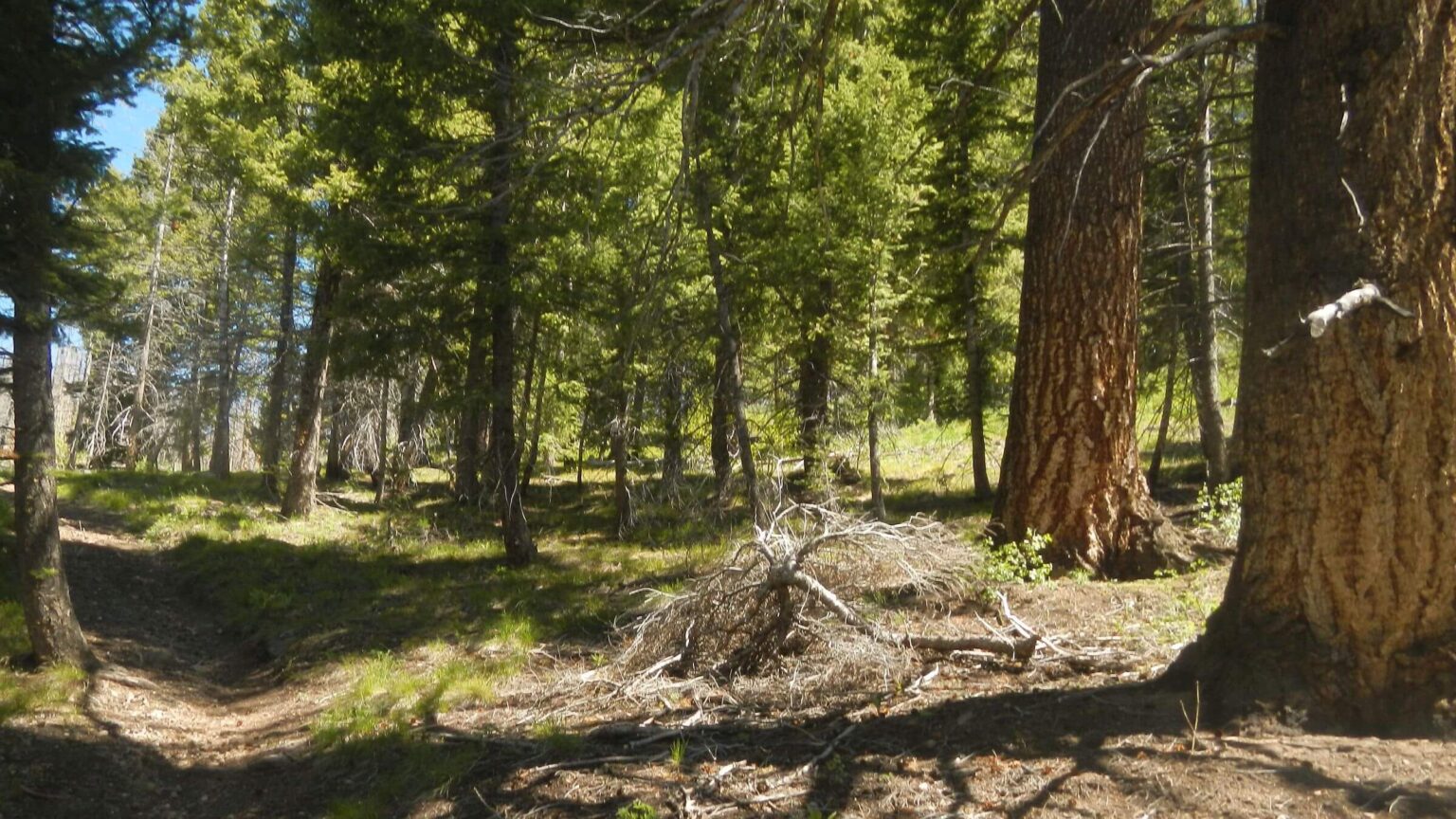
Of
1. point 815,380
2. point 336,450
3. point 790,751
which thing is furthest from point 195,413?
point 790,751

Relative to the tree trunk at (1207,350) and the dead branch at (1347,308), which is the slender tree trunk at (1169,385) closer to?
the tree trunk at (1207,350)

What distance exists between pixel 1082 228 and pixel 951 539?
286cm

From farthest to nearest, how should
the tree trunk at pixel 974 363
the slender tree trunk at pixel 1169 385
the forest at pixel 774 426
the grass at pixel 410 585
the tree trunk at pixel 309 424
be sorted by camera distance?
the tree trunk at pixel 309 424, the tree trunk at pixel 974 363, the slender tree trunk at pixel 1169 385, the grass at pixel 410 585, the forest at pixel 774 426

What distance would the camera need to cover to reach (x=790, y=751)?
546 cm

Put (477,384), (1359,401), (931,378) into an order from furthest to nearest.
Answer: (931,378) < (477,384) < (1359,401)

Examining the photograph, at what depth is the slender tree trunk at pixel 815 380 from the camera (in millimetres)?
13734

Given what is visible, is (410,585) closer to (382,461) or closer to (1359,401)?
(382,461)

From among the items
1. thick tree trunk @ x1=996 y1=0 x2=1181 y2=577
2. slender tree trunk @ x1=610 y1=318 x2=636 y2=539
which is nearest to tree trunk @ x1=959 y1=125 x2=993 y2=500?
slender tree trunk @ x1=610 y1=318 x2=636 y2=539

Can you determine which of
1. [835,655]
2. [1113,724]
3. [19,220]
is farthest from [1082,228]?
[19,220]

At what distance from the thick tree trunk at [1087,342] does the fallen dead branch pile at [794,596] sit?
1694 mm

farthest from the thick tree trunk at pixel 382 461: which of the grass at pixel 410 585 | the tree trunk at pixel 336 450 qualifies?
the tree trunk at pixel 336 450

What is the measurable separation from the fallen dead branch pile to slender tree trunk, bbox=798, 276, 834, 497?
587 cm

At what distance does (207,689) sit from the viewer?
10.1m

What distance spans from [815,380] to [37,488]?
961cm
